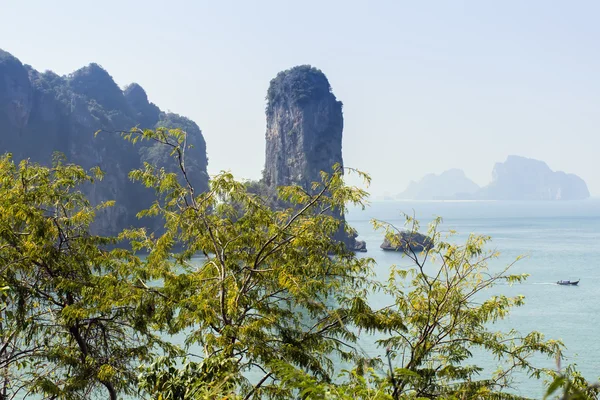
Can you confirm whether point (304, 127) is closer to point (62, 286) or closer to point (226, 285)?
point (62, 286)

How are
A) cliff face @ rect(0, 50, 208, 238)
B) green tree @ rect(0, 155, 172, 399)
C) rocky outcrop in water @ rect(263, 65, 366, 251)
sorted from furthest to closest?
rocky outcrop in water @ rect(263, 65, 366, 251)
cliff face @ rect(0, 50, 208, 238)
green tree @ rect(0, 155, 172, 399)

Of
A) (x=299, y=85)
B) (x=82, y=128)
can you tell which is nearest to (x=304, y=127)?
(x=299, y=85)

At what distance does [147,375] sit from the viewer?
13.2 feet

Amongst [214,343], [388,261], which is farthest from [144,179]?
[388,261]

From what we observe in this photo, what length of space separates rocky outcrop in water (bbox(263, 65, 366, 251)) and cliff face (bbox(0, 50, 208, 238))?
452 inches

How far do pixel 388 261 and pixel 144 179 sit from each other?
157ft

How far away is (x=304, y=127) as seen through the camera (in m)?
73.9

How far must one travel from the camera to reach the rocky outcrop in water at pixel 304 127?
73562 mm

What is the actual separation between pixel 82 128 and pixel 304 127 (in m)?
28.5

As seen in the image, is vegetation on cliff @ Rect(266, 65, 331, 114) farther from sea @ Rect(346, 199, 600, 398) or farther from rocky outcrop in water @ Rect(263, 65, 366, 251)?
sea @ Rect(346, 199, 600, 398)

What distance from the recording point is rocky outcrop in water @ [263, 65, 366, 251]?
241 feet

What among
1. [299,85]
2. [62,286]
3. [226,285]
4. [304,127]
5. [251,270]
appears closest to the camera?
[251,270]

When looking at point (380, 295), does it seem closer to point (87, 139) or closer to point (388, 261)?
point (388, 261)

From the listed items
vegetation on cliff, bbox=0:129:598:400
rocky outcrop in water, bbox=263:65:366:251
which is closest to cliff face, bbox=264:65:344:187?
rocky outcrop in water, bbox=263:65:366:251
